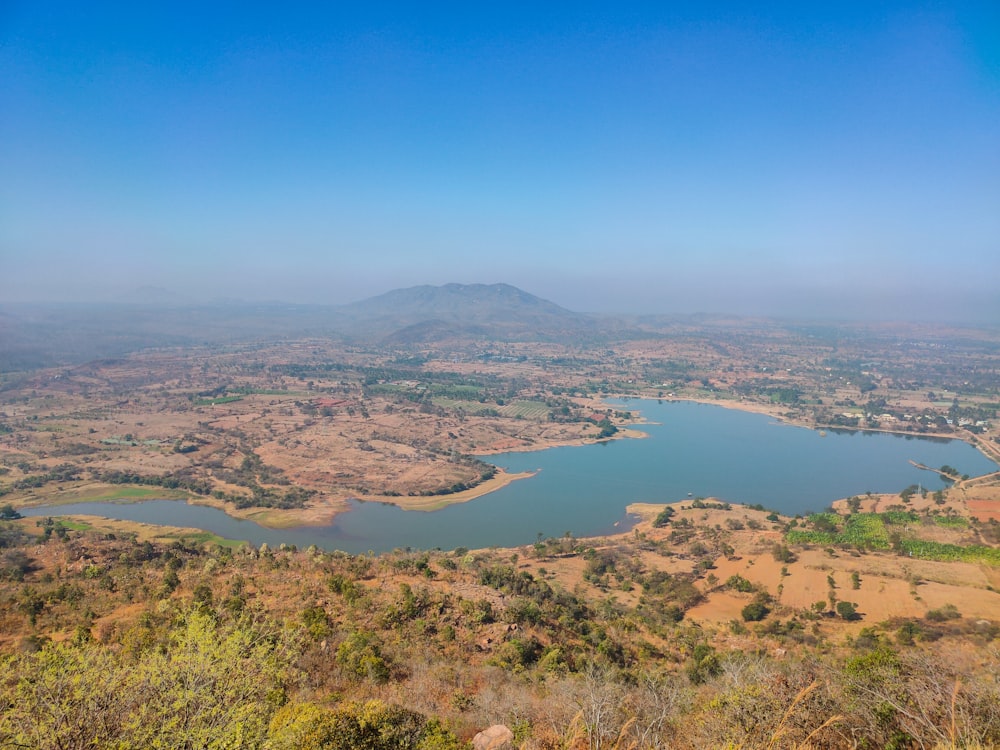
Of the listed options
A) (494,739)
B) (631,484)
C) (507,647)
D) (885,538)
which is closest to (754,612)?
(507,647)

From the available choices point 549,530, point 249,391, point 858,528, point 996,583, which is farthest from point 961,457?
point 249,391

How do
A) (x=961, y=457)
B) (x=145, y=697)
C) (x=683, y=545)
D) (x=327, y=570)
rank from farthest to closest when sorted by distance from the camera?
1. (x=961, y=457)
2. (x=683, y=545)
3. (x=327, y=570)
4. (x=145, y=697)

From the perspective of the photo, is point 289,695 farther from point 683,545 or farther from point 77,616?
point 683,545

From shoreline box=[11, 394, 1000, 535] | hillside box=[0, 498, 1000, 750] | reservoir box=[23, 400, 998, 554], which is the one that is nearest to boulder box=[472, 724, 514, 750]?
hillside box=[0, 498, 1000, 750]

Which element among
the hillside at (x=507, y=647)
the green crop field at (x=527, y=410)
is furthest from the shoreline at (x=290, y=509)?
the green crop field at (x=527, y=410)

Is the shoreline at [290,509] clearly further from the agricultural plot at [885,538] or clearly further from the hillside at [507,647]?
the hillside at [507,647]

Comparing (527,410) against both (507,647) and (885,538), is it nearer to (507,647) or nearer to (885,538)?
(885,538)

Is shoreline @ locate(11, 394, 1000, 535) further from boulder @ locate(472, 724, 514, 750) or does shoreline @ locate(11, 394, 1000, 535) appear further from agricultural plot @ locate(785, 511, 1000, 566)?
boulder @ locate(472, 724, 514, 750)

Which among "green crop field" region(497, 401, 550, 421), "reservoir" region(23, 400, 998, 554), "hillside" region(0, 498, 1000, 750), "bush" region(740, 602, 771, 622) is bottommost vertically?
"reservoir" region(23, 400, 998, 554)
